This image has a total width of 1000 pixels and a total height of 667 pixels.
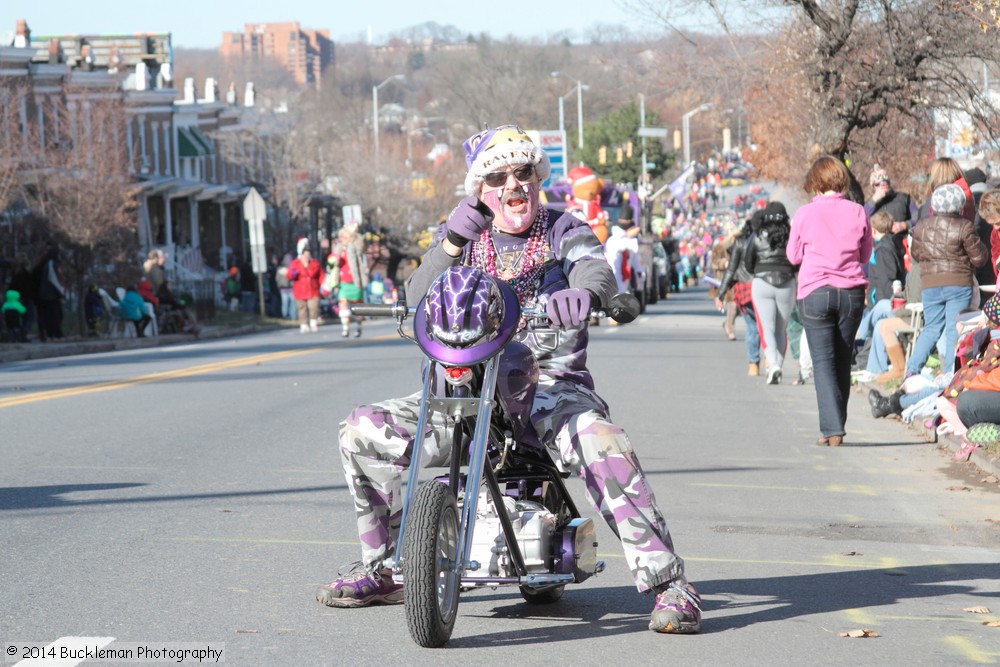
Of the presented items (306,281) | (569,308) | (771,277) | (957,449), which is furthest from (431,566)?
(306,281)

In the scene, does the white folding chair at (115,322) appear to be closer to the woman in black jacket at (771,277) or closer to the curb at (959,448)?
the woman in black jacket at (771,277)

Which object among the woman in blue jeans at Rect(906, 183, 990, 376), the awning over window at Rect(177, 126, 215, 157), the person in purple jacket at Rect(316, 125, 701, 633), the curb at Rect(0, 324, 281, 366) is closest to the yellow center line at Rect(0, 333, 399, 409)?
the curb at Rect(0, 324, 281, 366)

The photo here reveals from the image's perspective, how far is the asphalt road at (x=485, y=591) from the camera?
19.3 ft

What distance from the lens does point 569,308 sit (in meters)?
5.68

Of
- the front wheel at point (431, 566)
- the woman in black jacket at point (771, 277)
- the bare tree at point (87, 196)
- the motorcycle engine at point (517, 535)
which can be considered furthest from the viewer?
the bare tree at point (87, 196)

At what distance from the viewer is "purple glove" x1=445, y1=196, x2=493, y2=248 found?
5953mm

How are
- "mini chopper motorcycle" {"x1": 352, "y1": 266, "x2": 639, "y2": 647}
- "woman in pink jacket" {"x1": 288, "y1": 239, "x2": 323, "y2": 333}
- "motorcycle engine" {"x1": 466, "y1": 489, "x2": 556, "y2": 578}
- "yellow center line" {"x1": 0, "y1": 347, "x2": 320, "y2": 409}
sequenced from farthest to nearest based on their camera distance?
1. "woman in pink jacket" {"x1": 288, "y1": 239, "x2": 323, "y2": 333}
2. "yellow center line" {"x1": 0, "y1": 347, "x2": 320, "y2": 409}
3. "motorcycle engine" {"x1": 466, "y1": 489, "x2": 556, "y2": 578}
4. "mini chopper motorcycle" {"x1": 352, "y1": 266, "x2": 639, "y2": 647}

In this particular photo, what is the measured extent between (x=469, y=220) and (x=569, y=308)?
545 mm

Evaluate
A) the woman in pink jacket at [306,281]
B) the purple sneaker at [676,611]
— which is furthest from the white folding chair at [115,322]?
the purple sneaker at [676,611]

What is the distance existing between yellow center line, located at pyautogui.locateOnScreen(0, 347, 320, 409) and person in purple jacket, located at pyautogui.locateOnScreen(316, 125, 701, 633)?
9.84 meters

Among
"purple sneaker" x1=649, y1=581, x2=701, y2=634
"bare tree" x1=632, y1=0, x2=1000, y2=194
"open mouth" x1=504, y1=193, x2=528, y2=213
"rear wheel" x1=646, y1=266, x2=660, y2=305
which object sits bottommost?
"rear wheel" x1=646, y1=266, x2=660, y2=305

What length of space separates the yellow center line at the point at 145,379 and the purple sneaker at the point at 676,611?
10488 mm

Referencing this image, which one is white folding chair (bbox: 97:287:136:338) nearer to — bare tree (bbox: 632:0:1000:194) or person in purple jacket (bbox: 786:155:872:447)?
bare tree (bbox: 632:0:1000:194)

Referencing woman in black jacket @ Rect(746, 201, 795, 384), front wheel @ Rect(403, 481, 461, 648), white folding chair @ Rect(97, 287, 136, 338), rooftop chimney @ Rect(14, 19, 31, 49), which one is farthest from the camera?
rooftop chimney @ Rect(14, 19, 31, 49)
